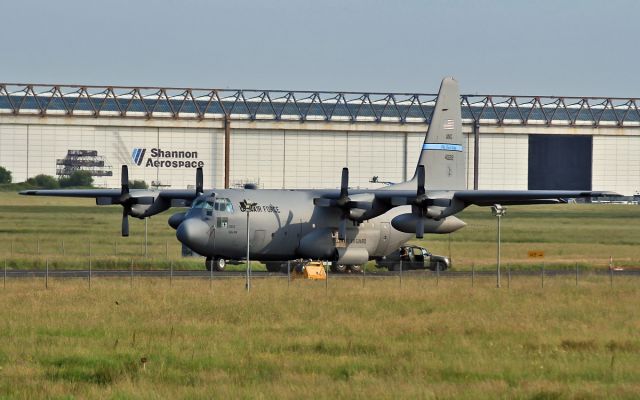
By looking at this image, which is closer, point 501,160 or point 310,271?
point 310,271

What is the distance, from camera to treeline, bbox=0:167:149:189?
11538 centimetres

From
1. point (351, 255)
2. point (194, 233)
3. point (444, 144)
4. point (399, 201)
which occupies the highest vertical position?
point (444, 144)

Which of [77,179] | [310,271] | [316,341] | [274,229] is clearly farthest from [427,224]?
[77,179]

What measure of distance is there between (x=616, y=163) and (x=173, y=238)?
70648 millimetres

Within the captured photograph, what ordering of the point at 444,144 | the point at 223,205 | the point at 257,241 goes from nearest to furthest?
the point at 223,205, the point at 257,241, the point at 444,144

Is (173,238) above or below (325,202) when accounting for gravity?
below

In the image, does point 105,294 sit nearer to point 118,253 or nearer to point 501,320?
point 501,320

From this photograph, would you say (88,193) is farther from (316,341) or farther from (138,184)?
(138,184)

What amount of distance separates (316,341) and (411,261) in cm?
3012

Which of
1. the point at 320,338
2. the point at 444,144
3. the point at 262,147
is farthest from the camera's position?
the point at 262,147

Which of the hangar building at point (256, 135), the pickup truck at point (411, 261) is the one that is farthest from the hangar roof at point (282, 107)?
the pickup truck at point (411, 261)

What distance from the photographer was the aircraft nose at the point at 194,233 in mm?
50312

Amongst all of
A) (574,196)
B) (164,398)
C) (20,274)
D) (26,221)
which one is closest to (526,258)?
(574,196)

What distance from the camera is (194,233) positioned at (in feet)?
165
